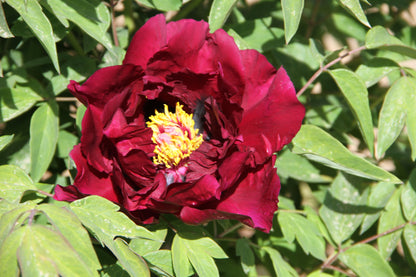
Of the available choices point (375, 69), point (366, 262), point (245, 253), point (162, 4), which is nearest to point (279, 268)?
point (245, 253)

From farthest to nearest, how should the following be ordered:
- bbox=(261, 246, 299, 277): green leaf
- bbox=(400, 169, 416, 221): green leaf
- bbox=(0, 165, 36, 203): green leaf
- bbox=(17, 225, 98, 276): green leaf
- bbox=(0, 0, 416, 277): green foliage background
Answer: bbox=(400, 169, 416, 221): green leaf
bbox=(261, 246, 299, 277): green leaf
bbox=(0, 165, 36, 203): green leaf
bbox=(0, 0, 416, 277): green foliage background
bbox=(17, 225, 98, 276): green leaf

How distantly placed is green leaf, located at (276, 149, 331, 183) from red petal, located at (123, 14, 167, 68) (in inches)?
15.5

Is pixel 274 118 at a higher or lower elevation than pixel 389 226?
higher

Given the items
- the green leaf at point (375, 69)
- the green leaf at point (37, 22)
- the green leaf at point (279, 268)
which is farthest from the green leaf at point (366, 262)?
the green leaf at point (37, 22)

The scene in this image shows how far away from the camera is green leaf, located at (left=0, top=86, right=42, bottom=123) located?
0.92 m

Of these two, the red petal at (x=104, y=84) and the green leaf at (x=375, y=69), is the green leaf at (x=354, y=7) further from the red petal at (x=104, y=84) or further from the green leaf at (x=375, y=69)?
the red petal at (x=104, y=84)

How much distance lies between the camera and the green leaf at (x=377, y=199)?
1.04 metres

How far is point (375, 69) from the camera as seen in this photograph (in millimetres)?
972

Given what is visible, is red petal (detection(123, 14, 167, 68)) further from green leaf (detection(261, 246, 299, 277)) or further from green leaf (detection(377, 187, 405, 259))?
green leaf (detection(377, 187, 405, 259))

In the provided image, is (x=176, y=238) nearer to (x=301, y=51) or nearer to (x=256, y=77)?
(x=256, y=77)

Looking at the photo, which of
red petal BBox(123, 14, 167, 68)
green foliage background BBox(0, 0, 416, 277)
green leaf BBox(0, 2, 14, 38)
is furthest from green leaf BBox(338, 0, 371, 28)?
green leaf BBox(0, 2, 14, 38)

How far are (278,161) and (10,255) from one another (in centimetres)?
59

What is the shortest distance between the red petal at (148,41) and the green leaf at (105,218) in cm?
22

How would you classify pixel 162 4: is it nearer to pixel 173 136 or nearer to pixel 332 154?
pixel 173 136
